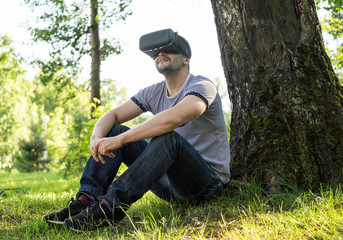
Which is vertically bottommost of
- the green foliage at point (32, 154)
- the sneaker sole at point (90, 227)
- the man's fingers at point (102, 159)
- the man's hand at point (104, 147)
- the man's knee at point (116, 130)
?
the green foliage at point (32, 154)

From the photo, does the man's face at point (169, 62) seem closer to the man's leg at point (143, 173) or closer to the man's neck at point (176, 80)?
the man's neck at point (176, 80)

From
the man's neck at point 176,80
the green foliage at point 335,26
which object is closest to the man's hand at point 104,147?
the man's neck at point 176,80

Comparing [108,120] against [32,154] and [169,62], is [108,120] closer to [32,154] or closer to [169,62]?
[169,62]

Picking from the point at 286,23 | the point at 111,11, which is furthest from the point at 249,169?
the point at 111,11

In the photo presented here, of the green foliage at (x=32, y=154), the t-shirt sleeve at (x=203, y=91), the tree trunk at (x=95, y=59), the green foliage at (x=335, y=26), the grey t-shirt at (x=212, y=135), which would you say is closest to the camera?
the t-shirt sleeve at (x=203, y=91)

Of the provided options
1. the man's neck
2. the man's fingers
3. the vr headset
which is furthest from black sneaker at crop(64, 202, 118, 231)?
the vr headset

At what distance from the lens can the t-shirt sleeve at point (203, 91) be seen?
277 cm

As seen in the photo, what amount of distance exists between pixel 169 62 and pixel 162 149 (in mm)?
861

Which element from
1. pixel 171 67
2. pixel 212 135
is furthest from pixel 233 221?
pixel 171 67

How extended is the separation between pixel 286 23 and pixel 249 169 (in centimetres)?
129

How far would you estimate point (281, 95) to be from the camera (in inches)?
128

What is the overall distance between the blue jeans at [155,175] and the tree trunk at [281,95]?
21.1 inches

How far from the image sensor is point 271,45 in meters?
3.34

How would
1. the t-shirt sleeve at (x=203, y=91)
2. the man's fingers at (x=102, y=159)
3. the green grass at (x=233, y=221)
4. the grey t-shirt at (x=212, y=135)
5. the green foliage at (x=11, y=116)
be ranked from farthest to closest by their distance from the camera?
1. the green foliage at (x=11, y=116)
2. the grey t-shirt at (x=212, y=135)
3. the man's fingers at (x=102, y=159)
4. the t-shirt sleeve at (x=203, y=91)
5. the green grass at (x=233, y=221)
